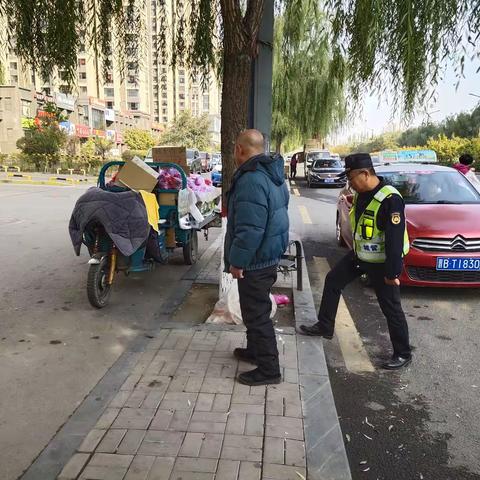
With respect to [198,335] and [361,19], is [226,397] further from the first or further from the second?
[361,19]

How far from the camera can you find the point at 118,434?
2633 mm

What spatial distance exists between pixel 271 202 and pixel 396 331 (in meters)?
1.61

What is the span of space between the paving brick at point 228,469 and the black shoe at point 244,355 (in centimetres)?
119

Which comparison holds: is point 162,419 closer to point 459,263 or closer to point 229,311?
point 229,311

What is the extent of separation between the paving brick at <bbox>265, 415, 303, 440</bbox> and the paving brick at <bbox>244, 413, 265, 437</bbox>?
4cm


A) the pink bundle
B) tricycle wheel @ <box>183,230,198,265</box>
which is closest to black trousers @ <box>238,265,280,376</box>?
the pink bundle

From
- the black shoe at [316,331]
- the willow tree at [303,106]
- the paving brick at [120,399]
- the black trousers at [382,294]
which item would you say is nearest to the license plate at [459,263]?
the black trousers at [382,294]

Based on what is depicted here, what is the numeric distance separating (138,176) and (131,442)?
11.9 ft

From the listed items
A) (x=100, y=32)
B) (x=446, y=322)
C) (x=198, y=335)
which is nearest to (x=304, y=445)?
(x=198, y=335)

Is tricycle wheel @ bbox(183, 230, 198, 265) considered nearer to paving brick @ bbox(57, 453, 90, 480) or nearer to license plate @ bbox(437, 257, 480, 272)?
license plate @ bbox(437, 257, 480, 272)

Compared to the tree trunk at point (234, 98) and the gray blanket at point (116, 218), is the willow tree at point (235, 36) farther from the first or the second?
the gray blanket at point (116, 218)

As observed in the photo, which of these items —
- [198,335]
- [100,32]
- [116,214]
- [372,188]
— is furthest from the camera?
[116,214]

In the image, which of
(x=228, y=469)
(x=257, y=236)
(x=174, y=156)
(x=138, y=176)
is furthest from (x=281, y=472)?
(x=174, y=156)

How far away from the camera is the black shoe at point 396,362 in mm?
3697
